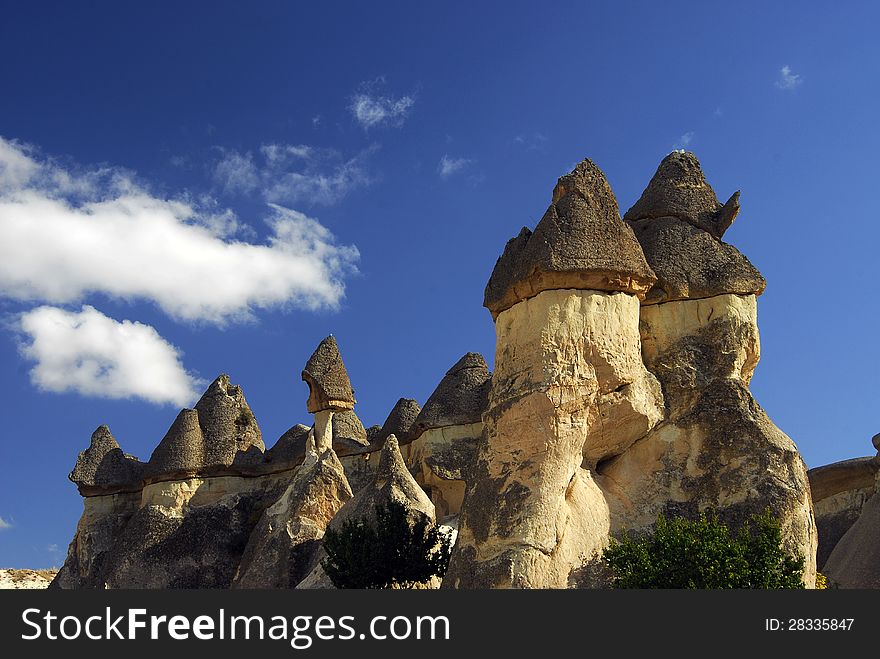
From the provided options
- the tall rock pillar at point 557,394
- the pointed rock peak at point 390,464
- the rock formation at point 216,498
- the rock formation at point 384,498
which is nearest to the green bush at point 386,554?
the rock formation at point 384,498

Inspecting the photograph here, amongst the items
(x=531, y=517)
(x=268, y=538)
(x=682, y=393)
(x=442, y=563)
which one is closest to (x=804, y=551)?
(x=682, y=393)

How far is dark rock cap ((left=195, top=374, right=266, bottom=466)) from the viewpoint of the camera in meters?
30.4

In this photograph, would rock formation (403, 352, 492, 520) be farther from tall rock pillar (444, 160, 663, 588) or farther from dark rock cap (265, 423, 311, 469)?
tall rock pillar (444, 160, 663, 588)

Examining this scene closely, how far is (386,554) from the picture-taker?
59.4 ft

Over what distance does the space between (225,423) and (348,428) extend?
392cm

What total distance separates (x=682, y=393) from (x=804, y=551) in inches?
124

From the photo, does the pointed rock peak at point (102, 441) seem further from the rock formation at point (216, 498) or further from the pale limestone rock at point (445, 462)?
the pale limestone rock at point (445, 462)

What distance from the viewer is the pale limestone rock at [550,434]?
14531 mm

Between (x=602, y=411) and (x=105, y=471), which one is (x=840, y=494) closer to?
(x=602, y=411)

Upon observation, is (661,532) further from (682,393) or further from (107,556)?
(107,556)

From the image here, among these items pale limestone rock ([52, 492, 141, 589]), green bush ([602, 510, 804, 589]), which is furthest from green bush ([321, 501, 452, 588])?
pale limestone rock ([52, 492, 141, 589])

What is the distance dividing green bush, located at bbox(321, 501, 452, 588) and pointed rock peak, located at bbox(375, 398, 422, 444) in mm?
11776

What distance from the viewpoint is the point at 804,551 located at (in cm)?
1513

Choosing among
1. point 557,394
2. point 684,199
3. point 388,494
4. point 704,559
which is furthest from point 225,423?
point 704,559
